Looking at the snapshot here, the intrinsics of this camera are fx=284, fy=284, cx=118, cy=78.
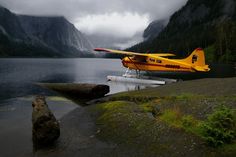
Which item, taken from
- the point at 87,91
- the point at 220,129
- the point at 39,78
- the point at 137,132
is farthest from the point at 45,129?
the point at 39,78

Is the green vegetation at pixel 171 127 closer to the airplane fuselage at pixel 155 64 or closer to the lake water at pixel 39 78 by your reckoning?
the lake water at pixel 39 78

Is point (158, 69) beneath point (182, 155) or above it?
above

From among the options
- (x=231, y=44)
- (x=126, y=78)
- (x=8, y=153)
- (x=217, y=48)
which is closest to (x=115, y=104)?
(x=8, y=153)

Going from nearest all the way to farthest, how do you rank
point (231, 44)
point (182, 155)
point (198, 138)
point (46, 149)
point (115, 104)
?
point (182, 155), point (198, 138), point (46, 149), point (115, 104), point (231, 44)

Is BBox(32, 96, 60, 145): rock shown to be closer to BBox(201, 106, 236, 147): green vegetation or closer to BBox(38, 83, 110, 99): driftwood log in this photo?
BBox(201, 106, 236, 147): green vegetation

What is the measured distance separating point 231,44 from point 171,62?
62.6 metres

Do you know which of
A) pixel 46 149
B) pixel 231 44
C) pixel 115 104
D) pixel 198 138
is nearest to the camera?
pixel 198 138

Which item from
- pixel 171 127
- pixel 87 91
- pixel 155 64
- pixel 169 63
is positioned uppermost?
pixel 169 63

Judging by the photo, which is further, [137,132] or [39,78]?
[39,78]

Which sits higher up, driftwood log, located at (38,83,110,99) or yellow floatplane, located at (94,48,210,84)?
yellow floatplane, located at (94,48,210,84)

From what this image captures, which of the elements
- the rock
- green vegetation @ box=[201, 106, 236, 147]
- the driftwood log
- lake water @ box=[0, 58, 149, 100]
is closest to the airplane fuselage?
lake water @ box=[0, 58, 149, 100]

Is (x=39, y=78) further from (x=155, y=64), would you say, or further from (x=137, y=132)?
(x=137, y=132)

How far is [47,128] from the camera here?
38.8ft

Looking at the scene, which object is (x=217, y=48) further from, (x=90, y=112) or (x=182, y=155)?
(x=182, y=155)
